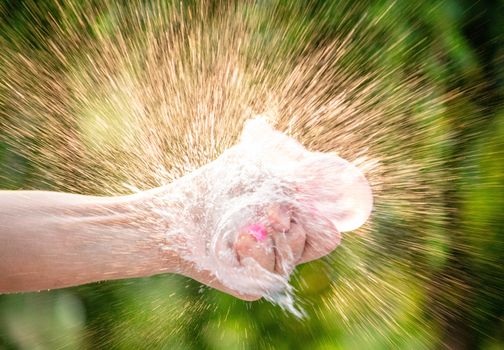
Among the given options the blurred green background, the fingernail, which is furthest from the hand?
the blurred green background

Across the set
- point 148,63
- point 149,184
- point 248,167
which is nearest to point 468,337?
point 248,167

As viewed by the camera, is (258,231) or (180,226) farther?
(180,226)

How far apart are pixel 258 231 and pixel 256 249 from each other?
31 millimetres

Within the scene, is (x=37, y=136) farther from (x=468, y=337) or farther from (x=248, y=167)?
(x=468, y=337)

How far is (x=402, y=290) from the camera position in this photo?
1.82 meters

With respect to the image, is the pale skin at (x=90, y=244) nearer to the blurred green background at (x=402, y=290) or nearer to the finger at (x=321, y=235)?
the finger at (x=321, y=235)

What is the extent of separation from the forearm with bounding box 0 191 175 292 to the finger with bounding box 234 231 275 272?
18 centimetres

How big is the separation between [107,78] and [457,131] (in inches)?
41.7

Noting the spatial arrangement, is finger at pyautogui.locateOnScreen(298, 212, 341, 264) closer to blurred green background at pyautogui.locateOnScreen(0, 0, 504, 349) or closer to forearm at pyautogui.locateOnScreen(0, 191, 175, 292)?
forearm at pyautogui.locateOnScreen(0, 191, 175, 292)

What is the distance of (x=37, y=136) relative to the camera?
220cm

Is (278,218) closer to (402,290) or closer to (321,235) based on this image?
(321,235)

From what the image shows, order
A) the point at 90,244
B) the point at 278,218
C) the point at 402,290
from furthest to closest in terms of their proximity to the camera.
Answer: the point at 402,290 < the point at 90,244 < the point at 278,218

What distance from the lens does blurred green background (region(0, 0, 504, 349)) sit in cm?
162

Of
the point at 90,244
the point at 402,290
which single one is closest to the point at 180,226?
the point at 90,244
